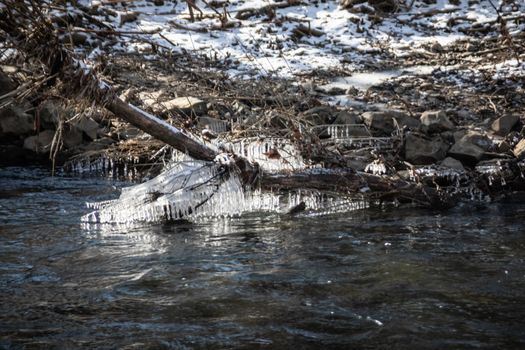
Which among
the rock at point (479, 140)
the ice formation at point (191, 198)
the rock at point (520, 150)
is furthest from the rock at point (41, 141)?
the rock at point (520, 150)

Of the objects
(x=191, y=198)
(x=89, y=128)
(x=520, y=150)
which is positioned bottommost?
(x=191, y=198)

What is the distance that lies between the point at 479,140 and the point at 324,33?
248 inches

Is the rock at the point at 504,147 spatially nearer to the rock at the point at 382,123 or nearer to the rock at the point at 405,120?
the rock at the point at 405,120

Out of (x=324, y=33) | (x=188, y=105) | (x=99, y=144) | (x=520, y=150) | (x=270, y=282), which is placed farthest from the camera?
(x=324, y=33)

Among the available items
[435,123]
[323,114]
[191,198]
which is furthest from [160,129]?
[435,123]

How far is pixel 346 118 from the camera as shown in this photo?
9.02m

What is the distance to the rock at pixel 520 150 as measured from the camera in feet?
24.1

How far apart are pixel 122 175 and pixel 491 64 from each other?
251 inches

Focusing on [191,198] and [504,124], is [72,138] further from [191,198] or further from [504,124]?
[504,124]

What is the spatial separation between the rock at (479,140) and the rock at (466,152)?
5 cm

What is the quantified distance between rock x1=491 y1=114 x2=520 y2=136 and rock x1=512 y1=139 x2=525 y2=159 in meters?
0.82

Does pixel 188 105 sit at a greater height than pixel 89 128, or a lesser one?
greater

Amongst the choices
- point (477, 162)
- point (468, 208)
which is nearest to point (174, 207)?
point (468, 208)

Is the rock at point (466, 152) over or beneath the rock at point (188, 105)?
beneath
